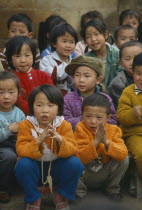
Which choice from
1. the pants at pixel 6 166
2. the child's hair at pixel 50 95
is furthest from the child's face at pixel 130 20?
the pants at pixel 6 166

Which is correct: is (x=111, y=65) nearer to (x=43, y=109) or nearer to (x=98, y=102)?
(x=98, y=102)

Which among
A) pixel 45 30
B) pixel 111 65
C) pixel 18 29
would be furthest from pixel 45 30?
pixel 111 65

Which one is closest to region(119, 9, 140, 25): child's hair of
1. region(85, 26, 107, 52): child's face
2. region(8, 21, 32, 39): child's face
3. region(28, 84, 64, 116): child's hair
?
region(85, 26, 107, 52): child's face

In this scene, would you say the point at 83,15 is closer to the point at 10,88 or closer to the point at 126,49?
the point at 126,49

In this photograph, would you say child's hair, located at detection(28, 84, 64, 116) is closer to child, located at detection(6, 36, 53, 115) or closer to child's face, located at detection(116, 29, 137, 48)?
child, located at detection(6, 36, 53, 115)

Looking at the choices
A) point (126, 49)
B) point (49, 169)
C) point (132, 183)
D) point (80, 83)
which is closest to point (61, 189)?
point (49, 169)

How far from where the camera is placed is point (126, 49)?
5.42m

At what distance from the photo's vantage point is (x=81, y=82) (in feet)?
15.9

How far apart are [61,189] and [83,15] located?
162 inches

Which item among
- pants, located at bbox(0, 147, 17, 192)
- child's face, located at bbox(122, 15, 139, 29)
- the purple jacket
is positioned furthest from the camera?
child's face, located at bbox(122, 15, 139, 29)

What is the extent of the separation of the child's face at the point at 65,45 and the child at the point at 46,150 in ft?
5.81

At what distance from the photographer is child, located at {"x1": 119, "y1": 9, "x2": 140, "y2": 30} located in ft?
24.6

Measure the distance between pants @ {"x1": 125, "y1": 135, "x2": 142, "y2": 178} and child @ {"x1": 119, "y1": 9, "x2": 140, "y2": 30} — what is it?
330 cm

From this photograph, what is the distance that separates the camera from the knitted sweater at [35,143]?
3.89 m
